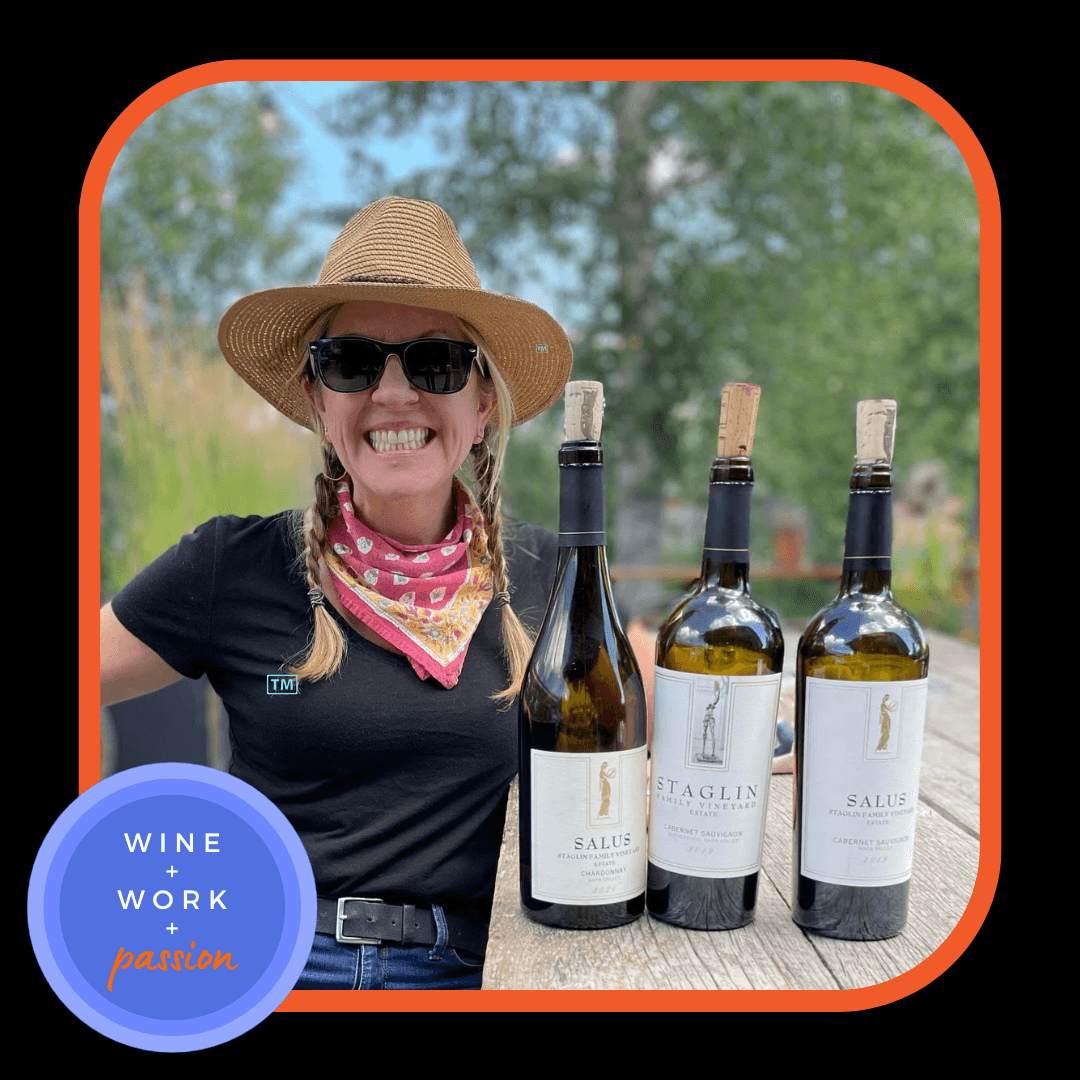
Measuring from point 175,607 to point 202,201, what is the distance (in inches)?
184

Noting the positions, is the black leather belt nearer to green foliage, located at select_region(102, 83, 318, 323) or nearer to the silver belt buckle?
the silver belt buckle

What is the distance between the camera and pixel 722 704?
36.2 inches

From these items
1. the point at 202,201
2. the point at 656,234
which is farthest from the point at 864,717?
the point at 202,201

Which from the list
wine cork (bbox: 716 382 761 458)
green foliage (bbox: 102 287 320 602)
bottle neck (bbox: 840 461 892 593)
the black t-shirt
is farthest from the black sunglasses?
green foliage (bbox: 102 287 320 602)

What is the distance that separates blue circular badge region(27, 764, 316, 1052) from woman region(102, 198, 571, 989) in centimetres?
42

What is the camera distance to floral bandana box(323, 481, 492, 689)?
1443 mm

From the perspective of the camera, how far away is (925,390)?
5336 millimetres

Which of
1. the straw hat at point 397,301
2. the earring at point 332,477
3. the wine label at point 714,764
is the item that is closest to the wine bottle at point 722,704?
the wine label at point 714,764

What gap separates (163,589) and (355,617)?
310 mm

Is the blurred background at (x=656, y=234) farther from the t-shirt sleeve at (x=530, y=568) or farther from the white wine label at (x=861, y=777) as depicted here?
the white wine label at (x=861, y=777)

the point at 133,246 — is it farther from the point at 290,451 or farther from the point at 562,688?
the point at 562,688

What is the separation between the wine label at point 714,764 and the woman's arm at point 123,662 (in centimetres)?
92

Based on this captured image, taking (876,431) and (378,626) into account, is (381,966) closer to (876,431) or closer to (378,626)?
(378,626)

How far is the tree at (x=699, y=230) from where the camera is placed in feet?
16.6
